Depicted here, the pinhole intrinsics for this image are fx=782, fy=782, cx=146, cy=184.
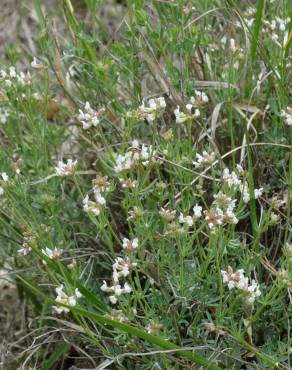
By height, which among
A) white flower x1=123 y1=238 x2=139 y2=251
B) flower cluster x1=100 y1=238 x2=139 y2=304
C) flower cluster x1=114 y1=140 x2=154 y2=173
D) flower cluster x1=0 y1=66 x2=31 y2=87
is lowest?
flower cluster x1=100 y1=238 x2=139 y2=304

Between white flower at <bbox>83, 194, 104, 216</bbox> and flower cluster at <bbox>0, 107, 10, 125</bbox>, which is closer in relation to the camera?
white flower at <bbox>83, 194, 104, 216</bbox>

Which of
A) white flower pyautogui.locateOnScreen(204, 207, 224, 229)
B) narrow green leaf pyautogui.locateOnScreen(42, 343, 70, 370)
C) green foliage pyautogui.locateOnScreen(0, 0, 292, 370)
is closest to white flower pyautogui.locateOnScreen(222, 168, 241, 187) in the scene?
green foliage pyautogui.locateOnScreen(0, 0, 292, 370)

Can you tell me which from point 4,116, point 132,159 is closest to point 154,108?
point 132,159

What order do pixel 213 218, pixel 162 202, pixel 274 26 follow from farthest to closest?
pixel 274 26
pixel 162 202
pixel 213 218

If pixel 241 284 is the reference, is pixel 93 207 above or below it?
above

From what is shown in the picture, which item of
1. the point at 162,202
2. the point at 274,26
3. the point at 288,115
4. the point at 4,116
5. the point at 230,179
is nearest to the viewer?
the point at 230,179

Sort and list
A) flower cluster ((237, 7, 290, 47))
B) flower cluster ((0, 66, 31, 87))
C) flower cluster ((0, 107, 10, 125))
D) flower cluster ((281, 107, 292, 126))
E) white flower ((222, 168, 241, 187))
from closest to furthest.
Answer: white flower ((222, 168, 241, 187)) < flower cluster ((281, 107, 292, 126)) < flower cluster ((0, 66, 31, 87)) < flower cluster ((237, 7, 290, 47)) < flower cluster ((0, 107, 10, 125))

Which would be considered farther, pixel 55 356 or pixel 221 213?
pixel 55 356

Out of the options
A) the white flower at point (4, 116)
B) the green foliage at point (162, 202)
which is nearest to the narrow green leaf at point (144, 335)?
the green foliage at point (162, 202)

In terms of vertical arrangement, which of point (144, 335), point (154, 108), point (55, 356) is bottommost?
point (55, 356)

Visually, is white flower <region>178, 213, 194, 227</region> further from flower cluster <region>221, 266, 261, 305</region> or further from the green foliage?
flower cluster <region>221, 266, 261, 305</region>

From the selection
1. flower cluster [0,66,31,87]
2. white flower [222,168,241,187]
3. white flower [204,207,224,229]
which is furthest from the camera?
flower cluster [0,66,31,87]

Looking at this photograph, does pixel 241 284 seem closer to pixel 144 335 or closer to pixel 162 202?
pixel 144 335

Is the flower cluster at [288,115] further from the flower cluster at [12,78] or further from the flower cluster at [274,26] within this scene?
the flower cluster at [12,78]
